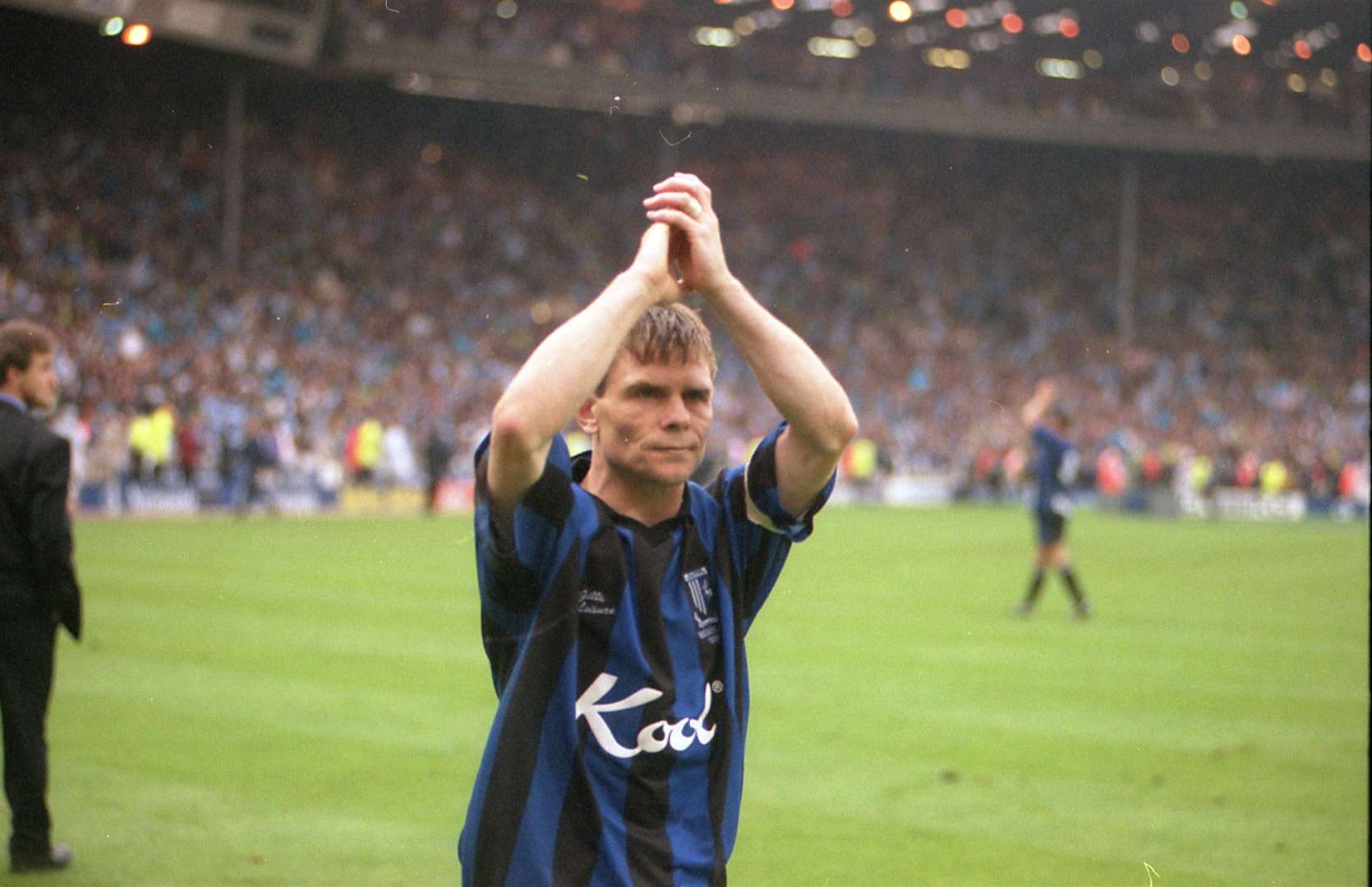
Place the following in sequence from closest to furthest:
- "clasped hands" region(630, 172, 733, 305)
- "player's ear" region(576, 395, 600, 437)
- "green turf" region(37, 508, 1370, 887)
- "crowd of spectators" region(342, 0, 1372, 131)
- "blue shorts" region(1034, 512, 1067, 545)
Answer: "clasped hands" region(630, 172, 733, 305), "player's ear" region(576, 395, 600, 437), "green turf" region(37, 508, 1370, 887), "blue shorts" region(1034, 512, 1067, 545), "crowd of spectators" region(342, 0, 1372, 131)

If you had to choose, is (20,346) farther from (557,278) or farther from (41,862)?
(557,278)

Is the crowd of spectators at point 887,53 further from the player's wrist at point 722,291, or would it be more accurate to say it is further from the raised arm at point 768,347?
the player's wrist at point 722,291

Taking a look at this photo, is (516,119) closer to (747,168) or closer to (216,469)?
(747,168)

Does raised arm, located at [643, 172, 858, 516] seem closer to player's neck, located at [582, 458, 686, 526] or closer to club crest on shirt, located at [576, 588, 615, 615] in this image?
player's neck, located at [582, 458, 686, 526]

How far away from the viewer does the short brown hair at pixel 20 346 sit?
6.06m

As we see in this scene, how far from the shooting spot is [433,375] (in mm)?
25609

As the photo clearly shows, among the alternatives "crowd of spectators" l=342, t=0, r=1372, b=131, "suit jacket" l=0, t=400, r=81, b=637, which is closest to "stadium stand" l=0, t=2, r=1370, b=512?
"crowd of spectators" l=342, t=0, r=1372, b=131

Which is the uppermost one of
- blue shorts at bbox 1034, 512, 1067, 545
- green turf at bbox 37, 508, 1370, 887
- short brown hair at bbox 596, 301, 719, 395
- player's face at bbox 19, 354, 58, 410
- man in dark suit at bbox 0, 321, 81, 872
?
short brown hair at bbox 596, 301, 719, 395

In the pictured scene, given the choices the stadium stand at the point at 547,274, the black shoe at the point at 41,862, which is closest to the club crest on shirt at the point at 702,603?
the stadium stand at the point at 547,274

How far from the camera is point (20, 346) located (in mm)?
6062

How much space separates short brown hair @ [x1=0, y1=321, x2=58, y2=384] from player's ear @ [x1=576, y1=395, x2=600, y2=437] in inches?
152

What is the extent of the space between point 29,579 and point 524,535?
162 inches

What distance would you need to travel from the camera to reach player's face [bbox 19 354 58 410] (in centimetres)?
609

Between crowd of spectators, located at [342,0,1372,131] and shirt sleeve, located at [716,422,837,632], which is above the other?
crowd of spectators, located at [342,0,1372,131]
